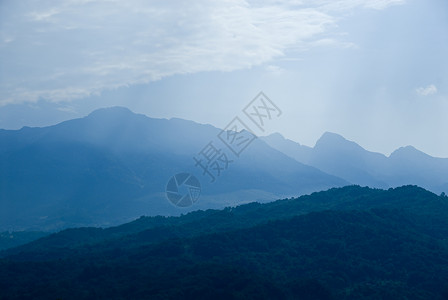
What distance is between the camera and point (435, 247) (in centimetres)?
5828

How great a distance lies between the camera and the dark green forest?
45.4 m

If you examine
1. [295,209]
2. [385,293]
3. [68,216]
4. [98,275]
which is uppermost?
[68,216]

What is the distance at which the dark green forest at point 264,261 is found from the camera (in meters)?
→ 45.4

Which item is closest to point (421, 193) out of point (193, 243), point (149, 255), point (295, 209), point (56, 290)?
point (295, 209)

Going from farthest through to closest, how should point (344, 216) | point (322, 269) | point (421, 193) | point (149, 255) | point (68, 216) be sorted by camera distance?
point (68, 216), point (421, 193), point (344, 216), point (149, 255), point (322, 269)

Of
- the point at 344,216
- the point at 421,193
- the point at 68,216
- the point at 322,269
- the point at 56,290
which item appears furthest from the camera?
the point at 68,216

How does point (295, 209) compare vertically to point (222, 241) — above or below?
above

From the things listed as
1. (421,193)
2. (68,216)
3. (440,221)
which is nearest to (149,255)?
(440,221)

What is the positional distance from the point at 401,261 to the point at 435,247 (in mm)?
6169

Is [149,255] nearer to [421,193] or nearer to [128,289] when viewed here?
[128,289]

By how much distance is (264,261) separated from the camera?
55938mm

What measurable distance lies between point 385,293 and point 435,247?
1447cm

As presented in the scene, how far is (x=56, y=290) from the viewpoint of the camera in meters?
44.2

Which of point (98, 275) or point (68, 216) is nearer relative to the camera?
point (98, 275)
